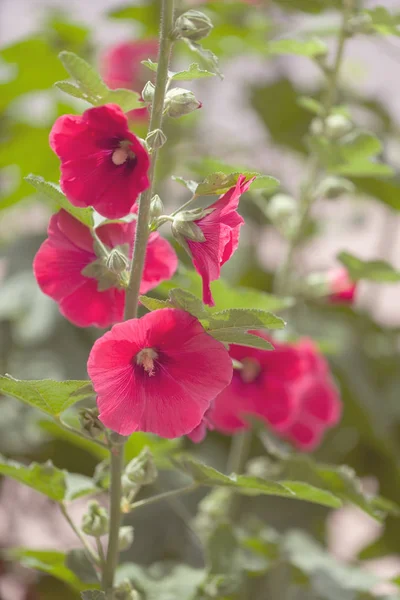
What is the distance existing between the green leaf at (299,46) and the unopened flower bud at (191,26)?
264 mm

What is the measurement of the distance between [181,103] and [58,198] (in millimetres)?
85

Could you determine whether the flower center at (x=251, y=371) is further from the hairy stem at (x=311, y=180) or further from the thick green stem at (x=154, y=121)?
the thick green stem at (x=154, y=121)

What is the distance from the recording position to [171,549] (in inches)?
28.6

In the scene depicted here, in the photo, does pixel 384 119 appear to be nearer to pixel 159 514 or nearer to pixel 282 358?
pixel 282 358

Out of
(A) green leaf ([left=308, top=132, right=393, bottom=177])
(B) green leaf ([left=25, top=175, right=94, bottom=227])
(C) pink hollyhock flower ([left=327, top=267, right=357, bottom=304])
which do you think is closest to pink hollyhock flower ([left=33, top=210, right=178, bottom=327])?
(B) green leaf ([left=25, top=175, right=94, bottom=227])

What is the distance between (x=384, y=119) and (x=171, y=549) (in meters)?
0.76

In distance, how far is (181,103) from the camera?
385 mm

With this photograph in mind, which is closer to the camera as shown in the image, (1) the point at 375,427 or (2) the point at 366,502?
(2) the point at 366,502

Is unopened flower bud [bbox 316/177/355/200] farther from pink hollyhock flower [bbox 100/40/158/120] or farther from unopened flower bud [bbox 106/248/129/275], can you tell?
pink hollyhock flower [bbox 100/40/158/120]

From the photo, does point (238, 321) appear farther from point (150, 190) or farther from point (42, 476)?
point (42, 476)

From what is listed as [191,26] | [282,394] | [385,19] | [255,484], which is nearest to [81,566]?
[255,484]

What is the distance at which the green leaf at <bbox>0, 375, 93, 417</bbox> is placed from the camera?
1.26ft

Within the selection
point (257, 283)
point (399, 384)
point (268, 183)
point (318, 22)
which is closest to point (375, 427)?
point (399, 384)

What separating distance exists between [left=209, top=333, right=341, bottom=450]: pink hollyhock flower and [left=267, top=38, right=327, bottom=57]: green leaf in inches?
10.3
